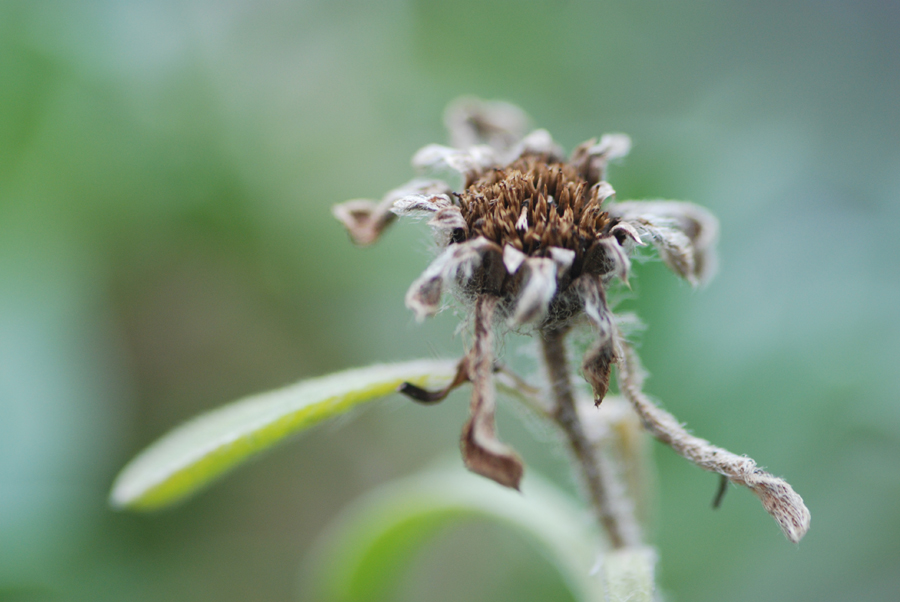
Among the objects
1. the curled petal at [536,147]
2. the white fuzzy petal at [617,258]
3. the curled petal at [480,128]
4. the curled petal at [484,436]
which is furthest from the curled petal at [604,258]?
the curled petal at [480,128]

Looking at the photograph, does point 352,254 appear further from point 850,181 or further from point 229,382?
point 850,181

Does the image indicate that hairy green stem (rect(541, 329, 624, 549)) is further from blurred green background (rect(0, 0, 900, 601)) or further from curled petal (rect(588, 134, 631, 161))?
blurred green background (rect(0, 0, 900, 601))

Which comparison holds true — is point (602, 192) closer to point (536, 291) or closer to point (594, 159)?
point (594, 159)

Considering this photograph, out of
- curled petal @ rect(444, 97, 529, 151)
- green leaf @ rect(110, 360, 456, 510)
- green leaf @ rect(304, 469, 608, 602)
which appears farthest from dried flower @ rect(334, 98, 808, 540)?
green leaf @ rect(304, 469, 608, 602)

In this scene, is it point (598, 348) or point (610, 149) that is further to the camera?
point (610, 149)

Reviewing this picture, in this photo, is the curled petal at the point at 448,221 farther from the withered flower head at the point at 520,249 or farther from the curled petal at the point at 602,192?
the curled petal at the point at 602,192

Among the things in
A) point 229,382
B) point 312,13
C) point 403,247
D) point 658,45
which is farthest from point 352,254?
point 658,45

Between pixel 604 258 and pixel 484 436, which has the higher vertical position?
pixel 604 258

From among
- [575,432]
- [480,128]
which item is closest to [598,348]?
[575,432]
